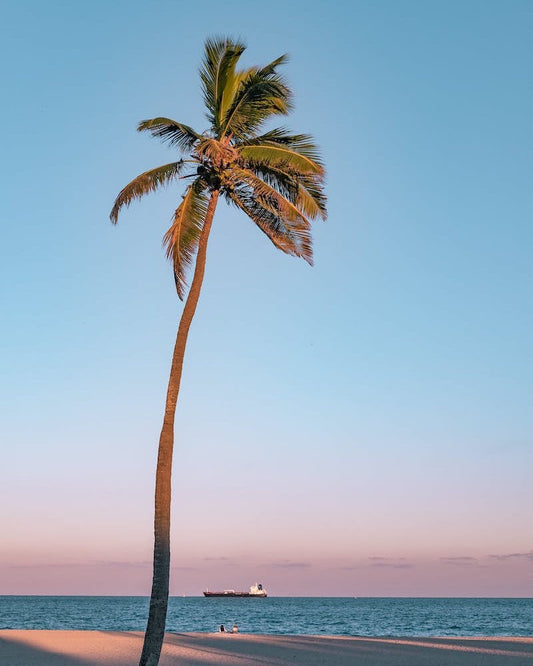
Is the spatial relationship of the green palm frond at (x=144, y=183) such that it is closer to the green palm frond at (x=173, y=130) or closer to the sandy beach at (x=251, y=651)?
the green palm frond at (x=173, y=130)

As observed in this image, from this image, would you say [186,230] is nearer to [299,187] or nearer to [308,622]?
[299,187]

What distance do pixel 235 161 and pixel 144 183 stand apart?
2369 millimetres

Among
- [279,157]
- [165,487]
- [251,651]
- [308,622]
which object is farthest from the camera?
[308,622]

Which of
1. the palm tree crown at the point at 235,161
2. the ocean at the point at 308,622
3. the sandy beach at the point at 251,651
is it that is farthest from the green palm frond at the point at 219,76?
the ocean at the point at 308,622

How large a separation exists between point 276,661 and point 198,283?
1572 cm

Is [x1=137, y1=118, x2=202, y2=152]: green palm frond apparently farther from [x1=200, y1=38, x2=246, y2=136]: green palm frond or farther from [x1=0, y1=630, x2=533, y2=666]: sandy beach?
[x1=0, y1=630, x2=533, y2=666]: sandy beach

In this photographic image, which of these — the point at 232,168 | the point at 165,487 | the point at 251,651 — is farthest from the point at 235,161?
the point at 251,651

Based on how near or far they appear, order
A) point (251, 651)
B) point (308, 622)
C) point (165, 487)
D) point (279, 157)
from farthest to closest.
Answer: point (308, 622), point (251, 651), point (279, 157), point (165, 487)

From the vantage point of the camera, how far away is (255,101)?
19.1m

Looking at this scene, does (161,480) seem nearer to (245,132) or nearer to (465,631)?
(245,132)

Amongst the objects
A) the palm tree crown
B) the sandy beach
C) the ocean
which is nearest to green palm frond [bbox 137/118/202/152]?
the palm tree crown

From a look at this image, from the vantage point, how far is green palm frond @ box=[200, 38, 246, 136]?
1902 cm

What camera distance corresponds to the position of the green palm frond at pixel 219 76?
19.0 m

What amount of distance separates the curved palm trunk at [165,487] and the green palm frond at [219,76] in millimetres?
2303
